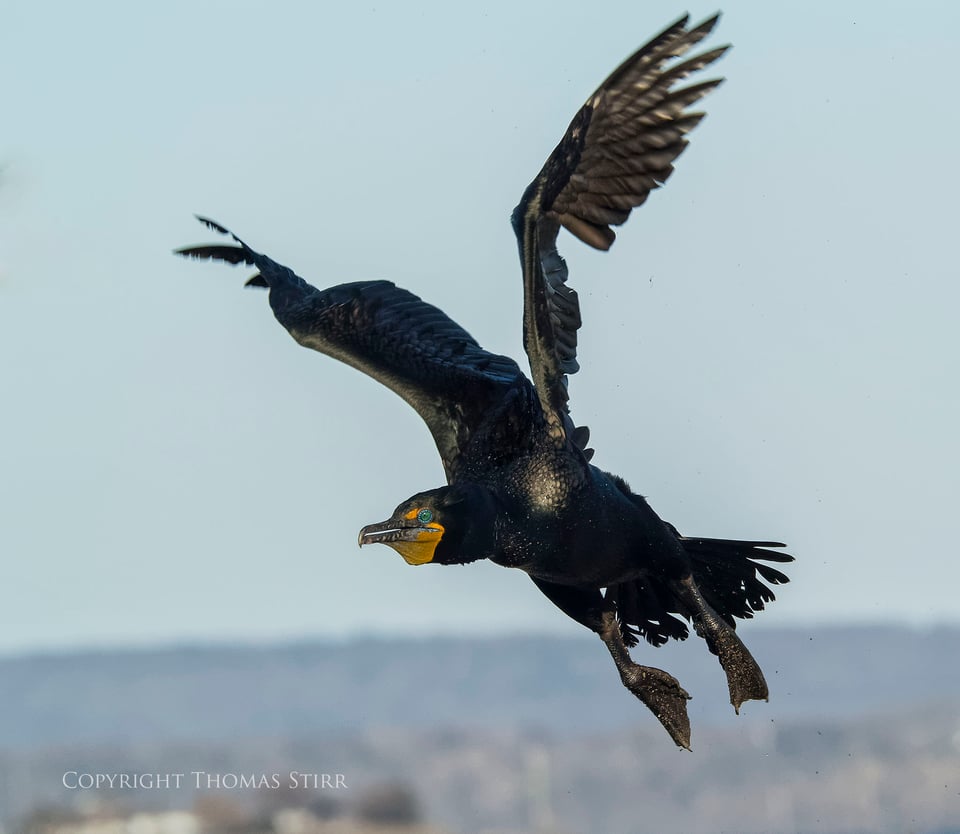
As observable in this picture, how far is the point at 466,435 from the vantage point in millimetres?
13406

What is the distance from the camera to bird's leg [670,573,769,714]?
13.5 m

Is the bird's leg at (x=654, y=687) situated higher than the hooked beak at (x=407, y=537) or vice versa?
the hooked beak at (x=407, y=537)

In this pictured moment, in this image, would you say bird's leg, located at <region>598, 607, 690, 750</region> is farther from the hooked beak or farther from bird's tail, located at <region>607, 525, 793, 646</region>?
the hooked beak

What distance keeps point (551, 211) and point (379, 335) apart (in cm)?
281

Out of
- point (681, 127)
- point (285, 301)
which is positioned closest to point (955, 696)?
point (285, 301)

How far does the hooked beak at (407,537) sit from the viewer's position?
38.6ft

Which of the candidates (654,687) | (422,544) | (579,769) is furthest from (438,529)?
(579,769)

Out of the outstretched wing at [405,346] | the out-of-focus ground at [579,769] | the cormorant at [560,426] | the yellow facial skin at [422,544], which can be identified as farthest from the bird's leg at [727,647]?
the out-of-focus ground at [579,769]

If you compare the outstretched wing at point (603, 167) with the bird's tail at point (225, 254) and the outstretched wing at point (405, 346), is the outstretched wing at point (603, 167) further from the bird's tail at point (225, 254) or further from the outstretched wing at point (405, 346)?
the bird's tail at point (225, 254)

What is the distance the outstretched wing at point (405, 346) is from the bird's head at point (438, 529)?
1.23 metres

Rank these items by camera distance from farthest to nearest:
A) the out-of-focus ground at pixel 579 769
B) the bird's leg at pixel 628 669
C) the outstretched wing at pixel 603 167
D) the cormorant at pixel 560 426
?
the out-of-focus ground at pixel 579 769 < the bird's leg at pixel 628 669 < the cormorant at pixel 560 426 < the outstretched wing at pixel 603 167

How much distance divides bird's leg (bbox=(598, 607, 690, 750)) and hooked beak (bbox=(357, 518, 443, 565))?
2315 millimetres

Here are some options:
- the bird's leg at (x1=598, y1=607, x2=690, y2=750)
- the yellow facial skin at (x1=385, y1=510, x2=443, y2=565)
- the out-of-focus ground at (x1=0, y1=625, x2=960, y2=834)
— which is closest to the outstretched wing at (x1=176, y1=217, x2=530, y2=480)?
the yellow facial skin at (x1=385, y1=510, x2=443, y2=565)

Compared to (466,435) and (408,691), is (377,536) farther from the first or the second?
(408,691)
